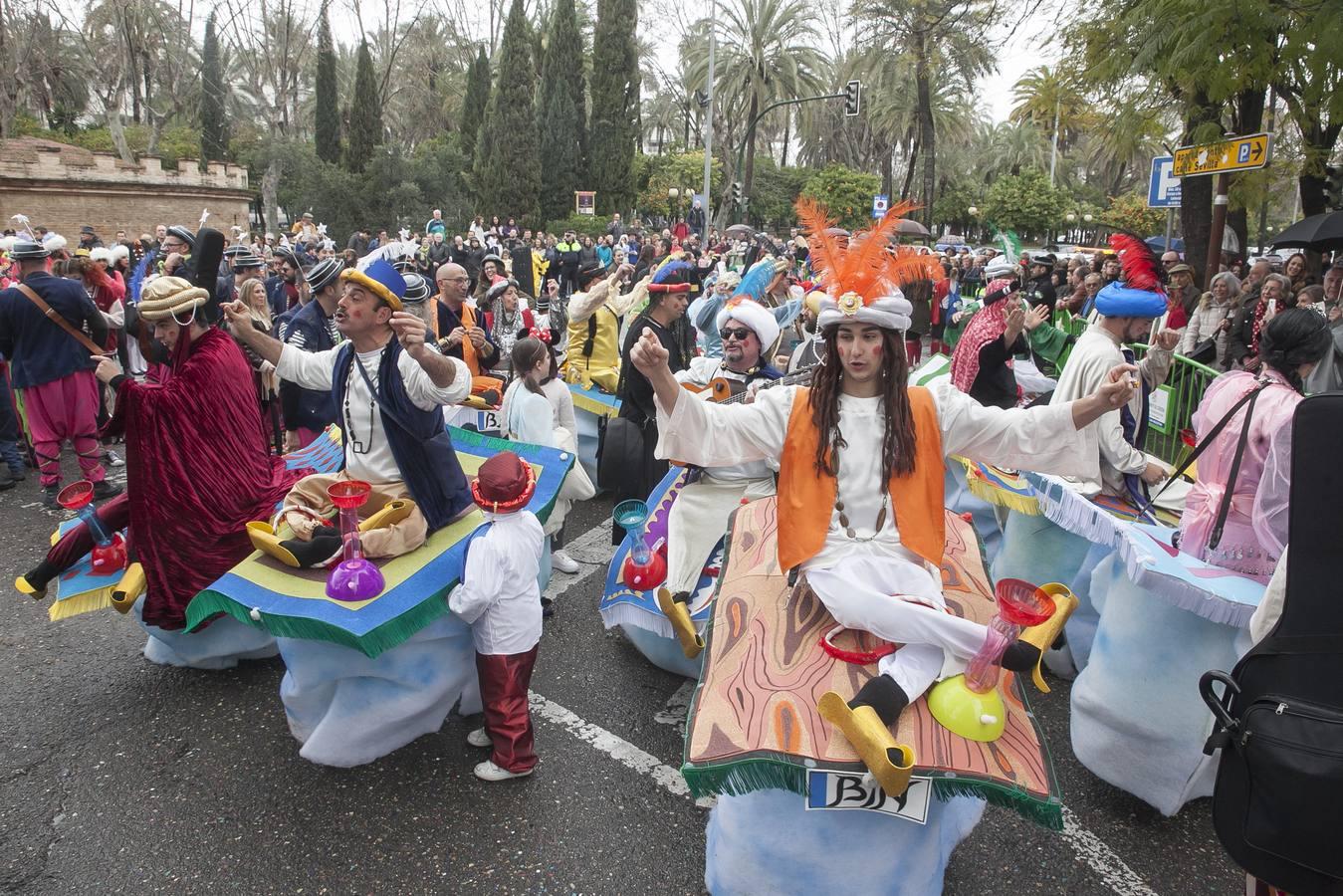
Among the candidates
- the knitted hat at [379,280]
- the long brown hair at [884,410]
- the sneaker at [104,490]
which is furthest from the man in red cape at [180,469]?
the sneaker at [104,490]

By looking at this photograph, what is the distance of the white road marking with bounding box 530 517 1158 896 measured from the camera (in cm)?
318

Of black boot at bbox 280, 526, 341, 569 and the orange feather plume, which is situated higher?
the orange feather plume

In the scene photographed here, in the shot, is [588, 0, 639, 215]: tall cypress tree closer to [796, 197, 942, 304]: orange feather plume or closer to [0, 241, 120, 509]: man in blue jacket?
[0, 241, 120, 509]: man in blue jacket

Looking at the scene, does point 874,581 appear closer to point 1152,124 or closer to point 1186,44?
point 1186,44

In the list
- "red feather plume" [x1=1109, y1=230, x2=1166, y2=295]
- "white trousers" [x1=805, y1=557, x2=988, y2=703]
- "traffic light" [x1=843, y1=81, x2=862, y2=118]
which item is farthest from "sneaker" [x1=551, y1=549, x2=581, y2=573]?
"traffic light" [x1=843, y1=81, x2=862, y2=118]

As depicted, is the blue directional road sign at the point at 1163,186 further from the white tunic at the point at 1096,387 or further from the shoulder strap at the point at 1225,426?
the shoulder strap at the point at 1225,426

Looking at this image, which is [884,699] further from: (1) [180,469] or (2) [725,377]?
(1) [180,469]

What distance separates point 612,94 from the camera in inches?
1487

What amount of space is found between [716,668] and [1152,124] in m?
10.1

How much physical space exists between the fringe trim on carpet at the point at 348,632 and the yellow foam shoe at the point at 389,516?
43 cm

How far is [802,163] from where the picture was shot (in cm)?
5697

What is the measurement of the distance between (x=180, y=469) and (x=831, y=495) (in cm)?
303

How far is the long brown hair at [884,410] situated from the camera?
2.90 metres

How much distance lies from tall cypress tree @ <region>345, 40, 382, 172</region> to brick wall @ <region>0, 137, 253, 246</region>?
542 centimetres
